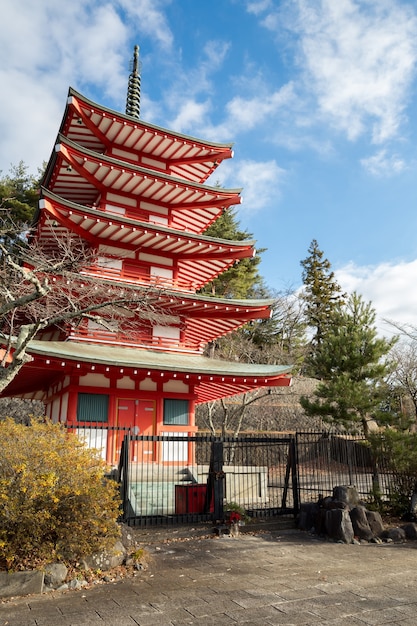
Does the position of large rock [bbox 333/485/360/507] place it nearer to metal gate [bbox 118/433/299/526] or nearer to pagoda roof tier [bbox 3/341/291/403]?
metal gate [bbox 118/433/299/526]

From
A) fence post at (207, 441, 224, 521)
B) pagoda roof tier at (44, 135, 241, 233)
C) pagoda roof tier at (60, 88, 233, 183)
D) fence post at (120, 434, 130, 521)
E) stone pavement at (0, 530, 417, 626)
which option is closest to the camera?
stone pavement at (0, 530, 417, 626)

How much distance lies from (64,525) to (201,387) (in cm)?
1249

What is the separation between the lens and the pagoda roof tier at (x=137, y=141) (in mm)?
19078

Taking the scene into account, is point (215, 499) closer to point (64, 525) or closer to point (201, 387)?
point (64, 525)

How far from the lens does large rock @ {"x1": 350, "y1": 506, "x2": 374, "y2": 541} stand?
34.8 ft

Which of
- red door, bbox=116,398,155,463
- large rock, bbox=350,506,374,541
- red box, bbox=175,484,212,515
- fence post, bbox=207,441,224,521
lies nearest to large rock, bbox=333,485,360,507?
large rock, bbox=350,506,374,541

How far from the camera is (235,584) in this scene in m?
7.11

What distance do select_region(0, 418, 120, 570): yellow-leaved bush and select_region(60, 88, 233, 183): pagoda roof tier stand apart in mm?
15119

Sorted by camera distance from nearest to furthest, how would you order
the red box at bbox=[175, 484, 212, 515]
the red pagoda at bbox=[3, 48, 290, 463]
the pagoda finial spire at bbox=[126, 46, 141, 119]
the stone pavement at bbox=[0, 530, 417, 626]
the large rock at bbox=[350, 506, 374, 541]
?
the stone pavement at bbox=[0, 530, 417, 626]
the large rock at bbox=[350, 506, 374, 541]
the red box at bbox=[175, 484, 212, 515]
the red pagoda at bbox=[3, 48, 290, 463]
the pagoda finial spire at bbox=[126, 46, 141, 119]

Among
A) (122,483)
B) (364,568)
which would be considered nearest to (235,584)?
(364,568)

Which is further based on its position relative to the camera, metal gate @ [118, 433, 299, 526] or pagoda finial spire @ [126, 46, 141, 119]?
pagoda finial spire @ [126, 46, 141, 119]

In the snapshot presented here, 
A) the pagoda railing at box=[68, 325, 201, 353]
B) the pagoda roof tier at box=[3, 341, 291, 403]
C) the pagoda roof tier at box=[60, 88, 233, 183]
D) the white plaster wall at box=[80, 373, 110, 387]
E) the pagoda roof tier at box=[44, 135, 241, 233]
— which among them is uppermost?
the pagoda roof tier at box=[60, 88, 233, 183]

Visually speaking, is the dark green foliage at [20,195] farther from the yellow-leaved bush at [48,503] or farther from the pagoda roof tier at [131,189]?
the yellow-leaved bush at [48,503]

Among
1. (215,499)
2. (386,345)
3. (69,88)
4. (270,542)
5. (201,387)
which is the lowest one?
(270,542)
